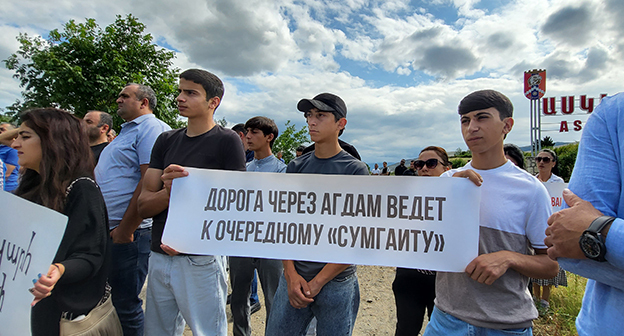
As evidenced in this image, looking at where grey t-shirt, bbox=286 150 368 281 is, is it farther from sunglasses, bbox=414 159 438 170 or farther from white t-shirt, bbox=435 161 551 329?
sunglasses, bbox=414 159 438 170

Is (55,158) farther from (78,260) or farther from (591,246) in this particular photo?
(591,246)

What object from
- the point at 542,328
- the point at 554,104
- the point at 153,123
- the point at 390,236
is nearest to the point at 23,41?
the point at 153,123

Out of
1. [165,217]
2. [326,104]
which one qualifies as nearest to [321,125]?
[326,104]

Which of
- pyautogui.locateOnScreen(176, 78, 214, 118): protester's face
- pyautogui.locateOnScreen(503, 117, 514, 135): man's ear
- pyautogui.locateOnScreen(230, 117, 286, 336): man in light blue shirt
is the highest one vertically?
pyautogui.locateOnScreen(176, 78, 214, 118): protester's face

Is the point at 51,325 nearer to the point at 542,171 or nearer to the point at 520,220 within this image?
the point at 520,220

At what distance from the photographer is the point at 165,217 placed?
7.22ft

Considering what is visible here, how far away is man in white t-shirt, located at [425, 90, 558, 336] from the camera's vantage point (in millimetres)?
1523

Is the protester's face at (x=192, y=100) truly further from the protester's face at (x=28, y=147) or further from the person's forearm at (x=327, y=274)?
the person's forearm at (x=327, y=274)

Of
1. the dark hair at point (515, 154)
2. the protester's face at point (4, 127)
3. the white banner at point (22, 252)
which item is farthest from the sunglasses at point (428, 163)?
the protester's face at point (4, 127)

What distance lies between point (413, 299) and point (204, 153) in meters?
1.95

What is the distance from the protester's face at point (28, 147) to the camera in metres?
1.84

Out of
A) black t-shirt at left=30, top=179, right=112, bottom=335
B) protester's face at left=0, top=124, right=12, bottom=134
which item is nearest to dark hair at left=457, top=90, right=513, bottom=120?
black t-shirt at left=30, top=179, right=112, bottom=335

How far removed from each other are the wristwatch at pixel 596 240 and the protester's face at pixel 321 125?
4.95ft

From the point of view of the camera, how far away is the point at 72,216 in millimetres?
1755
